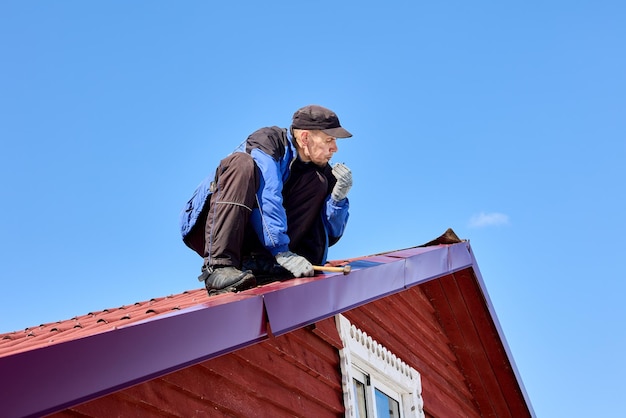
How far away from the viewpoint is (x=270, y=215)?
4379mm

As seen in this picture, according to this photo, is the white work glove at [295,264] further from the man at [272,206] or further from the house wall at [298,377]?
the house wall at [298,377]

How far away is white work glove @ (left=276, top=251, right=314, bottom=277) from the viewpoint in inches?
168

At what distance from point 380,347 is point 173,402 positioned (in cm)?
239

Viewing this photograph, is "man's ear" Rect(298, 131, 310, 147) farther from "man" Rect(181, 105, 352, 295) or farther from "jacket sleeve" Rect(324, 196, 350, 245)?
"jacket sleeve" Rect(324, 196, 350, 245)

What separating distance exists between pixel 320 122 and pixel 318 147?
15 cm

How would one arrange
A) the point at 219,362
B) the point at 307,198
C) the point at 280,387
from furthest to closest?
the point at 307,198 < the point at 280,387 < the point at 219,362

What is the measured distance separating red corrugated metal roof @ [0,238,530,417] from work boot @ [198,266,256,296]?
137mm

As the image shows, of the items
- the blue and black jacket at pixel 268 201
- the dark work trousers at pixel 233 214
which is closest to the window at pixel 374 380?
the blue and black jacket at pixel 268 201

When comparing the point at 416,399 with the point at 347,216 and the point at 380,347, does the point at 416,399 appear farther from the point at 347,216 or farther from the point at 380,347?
the point at 347,216

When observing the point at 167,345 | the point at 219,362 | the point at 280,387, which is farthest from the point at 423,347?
the point at 167,345

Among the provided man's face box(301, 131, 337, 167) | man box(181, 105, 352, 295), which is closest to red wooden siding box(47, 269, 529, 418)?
man box(181, 105, 352, 295)

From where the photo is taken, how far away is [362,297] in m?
4.62

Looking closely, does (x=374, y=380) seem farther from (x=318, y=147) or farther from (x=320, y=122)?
(x=320, y=122)

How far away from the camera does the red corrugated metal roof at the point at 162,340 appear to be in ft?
7.51
